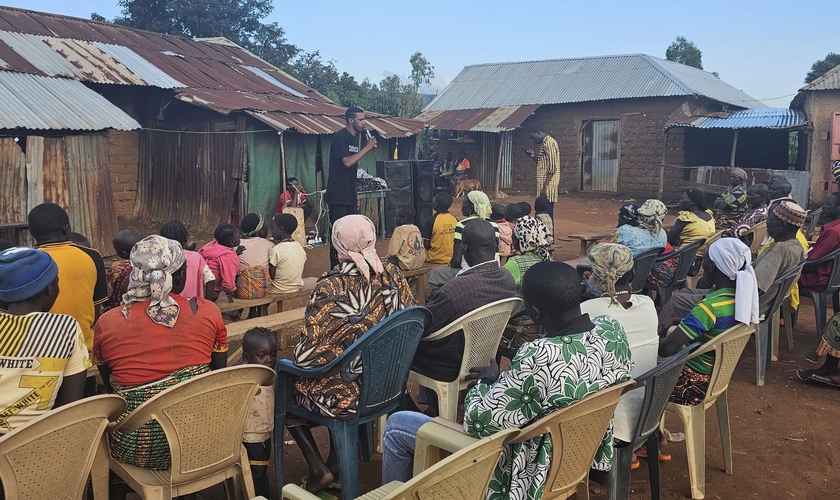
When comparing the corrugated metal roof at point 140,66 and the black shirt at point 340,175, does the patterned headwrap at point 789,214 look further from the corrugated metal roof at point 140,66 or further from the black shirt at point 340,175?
the corrugated metal roof at point 140,66

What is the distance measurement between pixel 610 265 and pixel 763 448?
1.61 meters

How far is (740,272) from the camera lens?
356 cm

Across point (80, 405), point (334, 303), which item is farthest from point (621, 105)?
point (80, 405)

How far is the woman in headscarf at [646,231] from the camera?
5859 mm

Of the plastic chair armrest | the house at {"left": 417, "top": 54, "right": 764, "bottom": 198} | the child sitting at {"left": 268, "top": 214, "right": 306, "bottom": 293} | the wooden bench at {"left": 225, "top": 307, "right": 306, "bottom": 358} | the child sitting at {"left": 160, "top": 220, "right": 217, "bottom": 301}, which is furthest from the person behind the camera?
the house at {"left": 417, "top": 54, "right": 764, "bottom": 198}

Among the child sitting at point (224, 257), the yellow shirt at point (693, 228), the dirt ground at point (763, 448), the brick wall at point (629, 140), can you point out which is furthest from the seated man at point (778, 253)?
the brick wall at point (629, 140)

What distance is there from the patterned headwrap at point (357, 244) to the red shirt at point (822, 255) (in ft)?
13.3

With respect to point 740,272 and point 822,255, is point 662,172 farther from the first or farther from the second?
point 740,272

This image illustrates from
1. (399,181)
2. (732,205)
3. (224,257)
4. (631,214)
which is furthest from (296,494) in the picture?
(399,181)

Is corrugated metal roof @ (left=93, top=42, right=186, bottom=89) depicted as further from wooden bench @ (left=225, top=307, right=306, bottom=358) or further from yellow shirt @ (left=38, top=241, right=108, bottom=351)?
yellow shirt @ (left=38, top=241, right=108, bottom=351)

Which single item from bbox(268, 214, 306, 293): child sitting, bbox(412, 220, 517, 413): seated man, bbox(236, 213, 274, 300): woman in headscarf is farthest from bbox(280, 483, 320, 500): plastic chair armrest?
bbox(268, 214, 306, 293): child sitting

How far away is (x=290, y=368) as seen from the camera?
3.04 metres

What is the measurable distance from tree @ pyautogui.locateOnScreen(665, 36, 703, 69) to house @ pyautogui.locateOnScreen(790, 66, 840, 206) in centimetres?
1596

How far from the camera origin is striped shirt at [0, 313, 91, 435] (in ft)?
7.63
